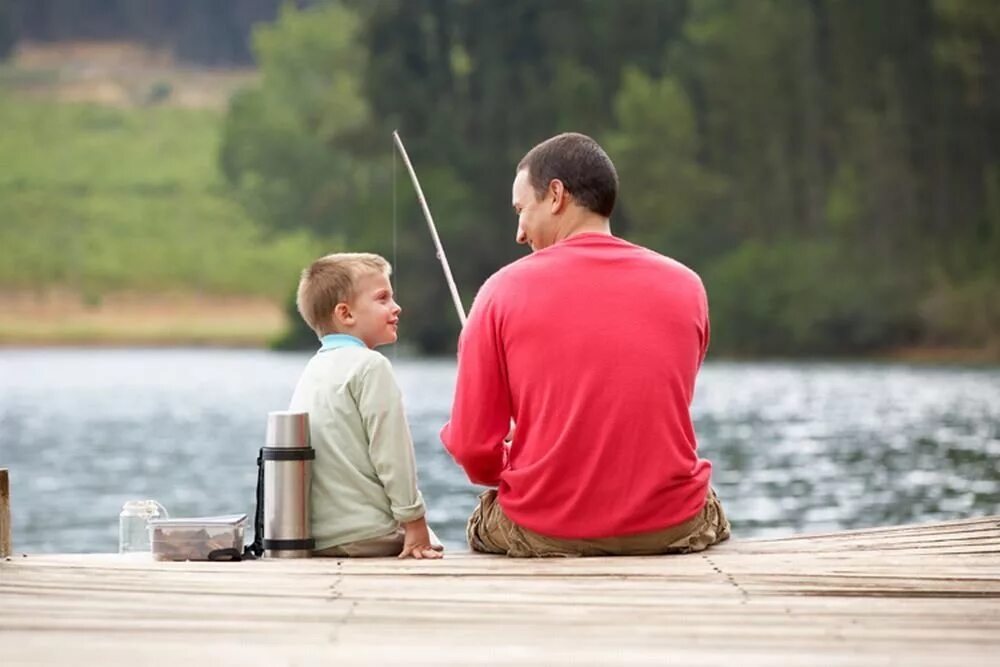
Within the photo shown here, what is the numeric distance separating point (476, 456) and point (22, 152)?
5527 centimetres

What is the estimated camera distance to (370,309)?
11.8 ft

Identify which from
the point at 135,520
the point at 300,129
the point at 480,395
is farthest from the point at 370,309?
the point at 300,129

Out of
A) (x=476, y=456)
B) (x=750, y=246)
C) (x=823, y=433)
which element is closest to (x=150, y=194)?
(x=750, y=246)

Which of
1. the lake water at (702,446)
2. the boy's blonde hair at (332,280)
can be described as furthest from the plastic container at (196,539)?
the lake water at (702,446)

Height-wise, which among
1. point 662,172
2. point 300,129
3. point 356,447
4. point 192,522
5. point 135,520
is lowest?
point 135,520

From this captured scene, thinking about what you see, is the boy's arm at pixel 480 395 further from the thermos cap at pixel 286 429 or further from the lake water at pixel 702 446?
the lake water at pixel 702 446

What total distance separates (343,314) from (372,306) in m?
0.06

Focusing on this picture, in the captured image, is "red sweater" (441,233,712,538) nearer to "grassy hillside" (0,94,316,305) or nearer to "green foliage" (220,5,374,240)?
"green foliage" (220,5,374,240)

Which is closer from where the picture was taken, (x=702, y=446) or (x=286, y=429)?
(x=286, y=429)

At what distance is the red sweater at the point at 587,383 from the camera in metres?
3.30

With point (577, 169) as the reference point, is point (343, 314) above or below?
below

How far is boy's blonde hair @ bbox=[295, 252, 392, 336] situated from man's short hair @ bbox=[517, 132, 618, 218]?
40 centimetres

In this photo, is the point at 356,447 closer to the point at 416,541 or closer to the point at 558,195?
the point at 416,541

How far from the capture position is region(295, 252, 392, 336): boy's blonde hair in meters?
3.61
